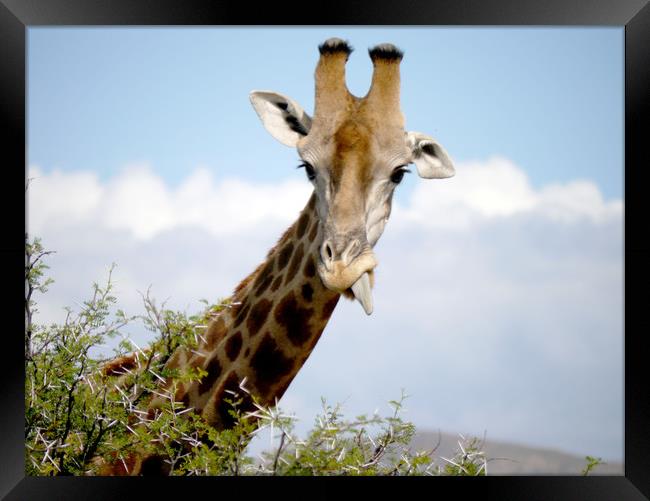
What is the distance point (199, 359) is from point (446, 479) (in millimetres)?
2010

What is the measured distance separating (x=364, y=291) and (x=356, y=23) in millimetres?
1595

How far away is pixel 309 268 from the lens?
237 inches

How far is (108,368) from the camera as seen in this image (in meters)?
6.97

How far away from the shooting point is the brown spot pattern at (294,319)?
19.9 ft

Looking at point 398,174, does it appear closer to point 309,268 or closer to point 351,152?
point 351,152

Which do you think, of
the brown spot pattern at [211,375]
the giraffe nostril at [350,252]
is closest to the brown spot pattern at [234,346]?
the brown spot pattern at [211,375]

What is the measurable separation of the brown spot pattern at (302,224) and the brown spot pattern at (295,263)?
108 mm

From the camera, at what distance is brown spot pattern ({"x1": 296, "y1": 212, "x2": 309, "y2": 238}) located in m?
6.32

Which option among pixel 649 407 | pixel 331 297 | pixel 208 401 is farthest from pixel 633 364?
pixel 208 401

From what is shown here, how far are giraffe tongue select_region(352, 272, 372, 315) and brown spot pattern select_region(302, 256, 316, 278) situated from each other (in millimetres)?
657

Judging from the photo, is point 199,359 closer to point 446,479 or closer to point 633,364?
point 446,479

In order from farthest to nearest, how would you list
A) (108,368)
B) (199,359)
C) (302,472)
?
(108,368), (199,359), (302,472)

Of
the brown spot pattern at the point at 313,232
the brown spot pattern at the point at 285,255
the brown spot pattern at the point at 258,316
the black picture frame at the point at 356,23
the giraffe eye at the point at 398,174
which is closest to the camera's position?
the black picture frame at the point at 356,23

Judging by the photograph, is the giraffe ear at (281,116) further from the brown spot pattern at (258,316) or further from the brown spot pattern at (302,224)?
the brown spot pattern at (258,316)
